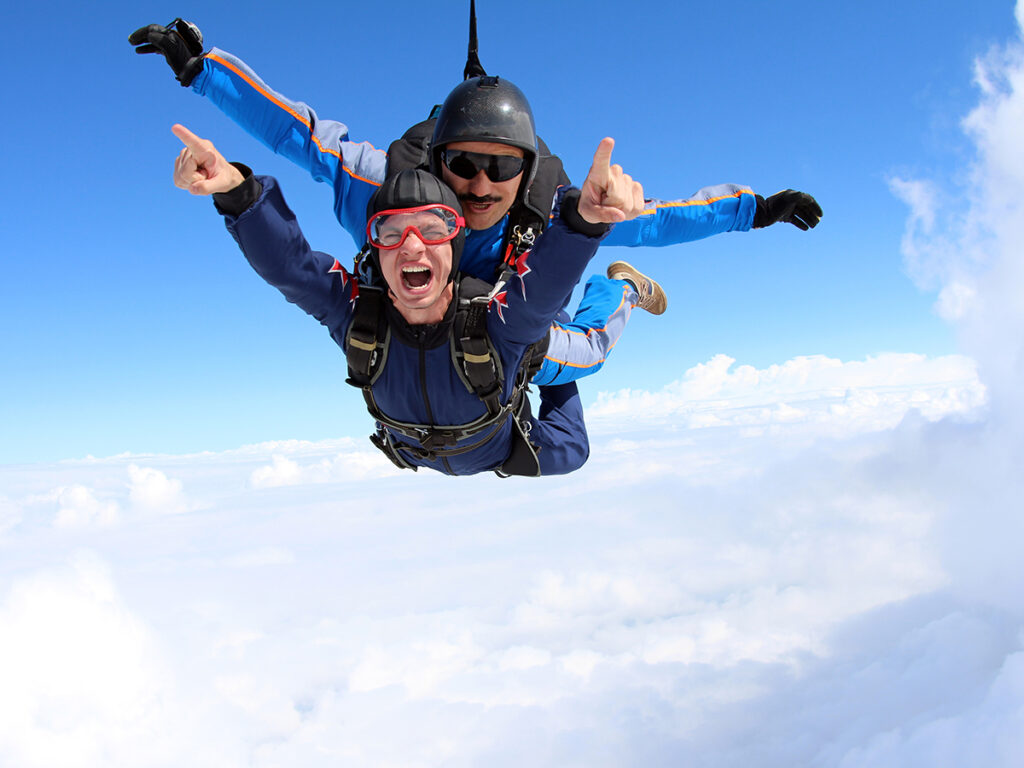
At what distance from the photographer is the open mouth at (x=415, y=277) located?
2482mm

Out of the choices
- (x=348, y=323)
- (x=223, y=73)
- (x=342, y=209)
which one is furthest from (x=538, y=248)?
(x=223, y=73)

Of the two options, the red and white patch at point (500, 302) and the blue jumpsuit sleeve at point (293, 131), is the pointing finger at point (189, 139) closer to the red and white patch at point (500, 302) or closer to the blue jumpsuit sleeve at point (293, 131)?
the red and white patch at point (500, 302)

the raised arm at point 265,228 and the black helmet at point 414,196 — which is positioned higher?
the black helmet at point 414,196

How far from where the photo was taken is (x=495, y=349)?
2.60 meters

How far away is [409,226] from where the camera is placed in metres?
2.49

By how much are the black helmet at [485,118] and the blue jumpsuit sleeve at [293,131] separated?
2.22 feet

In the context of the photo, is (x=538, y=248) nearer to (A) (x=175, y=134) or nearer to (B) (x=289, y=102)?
(A) (x=175, y=134)

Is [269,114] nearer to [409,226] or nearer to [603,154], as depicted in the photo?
[409,226]

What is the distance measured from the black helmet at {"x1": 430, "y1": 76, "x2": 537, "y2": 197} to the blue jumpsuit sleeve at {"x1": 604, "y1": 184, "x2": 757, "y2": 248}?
911mm

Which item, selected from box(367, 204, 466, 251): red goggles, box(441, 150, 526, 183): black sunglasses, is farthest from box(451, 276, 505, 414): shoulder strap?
box(441, 150, 526, 183): black sunglasses

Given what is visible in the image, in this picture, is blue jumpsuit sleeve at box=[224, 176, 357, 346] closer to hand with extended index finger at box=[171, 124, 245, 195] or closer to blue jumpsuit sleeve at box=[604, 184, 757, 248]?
hand with extended index finger at box=[171, 124, 245, 195]

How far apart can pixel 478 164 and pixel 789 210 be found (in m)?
2.02

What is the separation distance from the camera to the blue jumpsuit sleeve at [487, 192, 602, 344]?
6.82 feet

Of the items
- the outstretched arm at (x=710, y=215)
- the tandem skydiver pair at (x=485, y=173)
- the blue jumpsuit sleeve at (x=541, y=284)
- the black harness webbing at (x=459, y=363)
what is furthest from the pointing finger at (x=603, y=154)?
the outstretched arm at (x=710, y=215)
